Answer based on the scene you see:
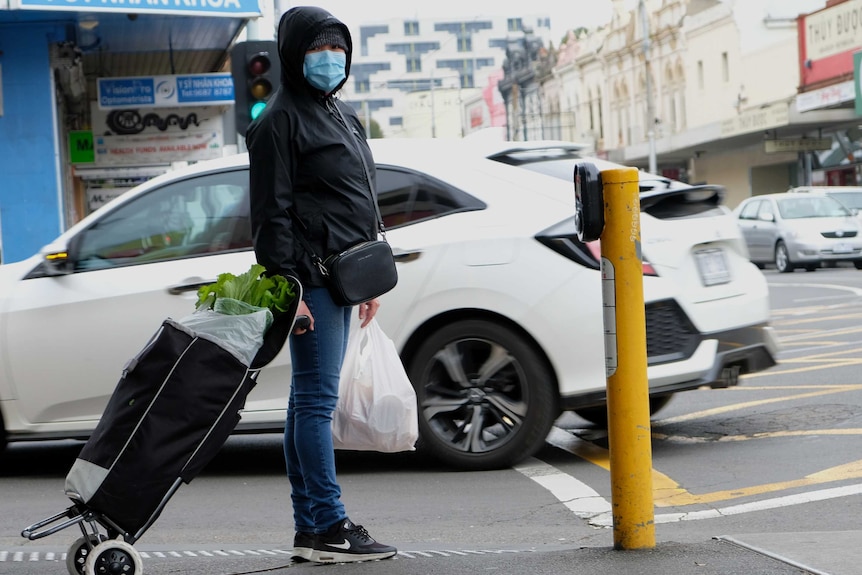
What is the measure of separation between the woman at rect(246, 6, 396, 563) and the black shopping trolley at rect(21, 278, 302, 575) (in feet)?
1.35

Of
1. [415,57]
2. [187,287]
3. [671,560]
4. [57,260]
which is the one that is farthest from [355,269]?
[415,57]

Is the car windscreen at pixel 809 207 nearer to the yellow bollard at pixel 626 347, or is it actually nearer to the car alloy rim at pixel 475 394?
the car alloy rim at pixel 475 394

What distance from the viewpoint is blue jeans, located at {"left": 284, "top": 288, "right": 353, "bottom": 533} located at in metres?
4.52

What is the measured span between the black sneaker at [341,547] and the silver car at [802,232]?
22.7 metres

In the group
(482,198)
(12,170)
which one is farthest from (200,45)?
(482,198)

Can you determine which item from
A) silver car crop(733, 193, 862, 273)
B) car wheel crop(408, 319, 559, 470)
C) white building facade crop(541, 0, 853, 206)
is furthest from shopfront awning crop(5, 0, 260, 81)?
white building facade crop(541, 0, 853, 206)

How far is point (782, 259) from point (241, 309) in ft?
77.8

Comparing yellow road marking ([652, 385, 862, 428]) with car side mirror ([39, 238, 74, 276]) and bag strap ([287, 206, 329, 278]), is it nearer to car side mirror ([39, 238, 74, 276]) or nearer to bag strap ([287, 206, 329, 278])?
car side mirror ([39, 238, 74, 276])

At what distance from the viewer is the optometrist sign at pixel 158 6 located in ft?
41.0

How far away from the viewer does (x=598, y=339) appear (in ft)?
21.8

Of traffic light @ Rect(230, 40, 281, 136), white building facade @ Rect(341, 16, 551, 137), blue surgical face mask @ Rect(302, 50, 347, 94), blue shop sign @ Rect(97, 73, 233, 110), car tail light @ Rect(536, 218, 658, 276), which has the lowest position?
car tail light @ Rect(536, 218, 658, 276)

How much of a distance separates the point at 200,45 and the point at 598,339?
39.9 ft

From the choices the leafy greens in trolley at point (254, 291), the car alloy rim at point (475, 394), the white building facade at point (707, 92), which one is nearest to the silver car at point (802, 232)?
the white building facade at point (707, 92)

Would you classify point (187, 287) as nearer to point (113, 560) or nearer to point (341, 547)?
point (341, 547)
